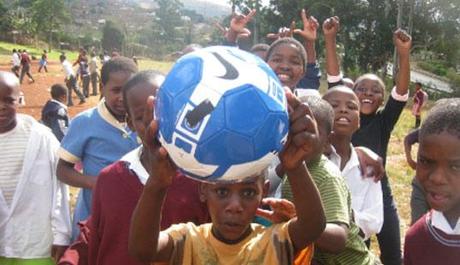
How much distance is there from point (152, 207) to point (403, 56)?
256cm

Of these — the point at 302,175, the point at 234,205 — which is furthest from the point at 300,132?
the point at 234,205

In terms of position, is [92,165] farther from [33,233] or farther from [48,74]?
[48,74]

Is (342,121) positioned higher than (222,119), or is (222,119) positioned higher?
(222,119)

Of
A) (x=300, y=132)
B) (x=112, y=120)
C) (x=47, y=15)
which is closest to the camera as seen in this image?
(x=300, y=132)

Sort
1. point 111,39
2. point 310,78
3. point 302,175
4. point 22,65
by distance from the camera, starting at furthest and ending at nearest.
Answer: point 111,39
point 22,65
point 310,78
point 302,175

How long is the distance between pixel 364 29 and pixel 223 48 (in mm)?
33518

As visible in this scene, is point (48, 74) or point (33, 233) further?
point (48, 74)

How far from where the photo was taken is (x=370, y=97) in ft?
13.5

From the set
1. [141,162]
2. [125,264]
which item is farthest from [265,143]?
[125,264]

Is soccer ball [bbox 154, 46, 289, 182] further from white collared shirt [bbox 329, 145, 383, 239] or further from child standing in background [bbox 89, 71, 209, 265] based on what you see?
white collared shirt [bbox 329, 145, 383, 239]

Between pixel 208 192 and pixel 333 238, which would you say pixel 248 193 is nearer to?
pixel 208 192

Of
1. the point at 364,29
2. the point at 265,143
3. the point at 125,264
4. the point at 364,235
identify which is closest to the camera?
the point at 265,143

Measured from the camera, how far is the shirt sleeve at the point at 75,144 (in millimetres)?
3084

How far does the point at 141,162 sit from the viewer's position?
2375 millimetres
